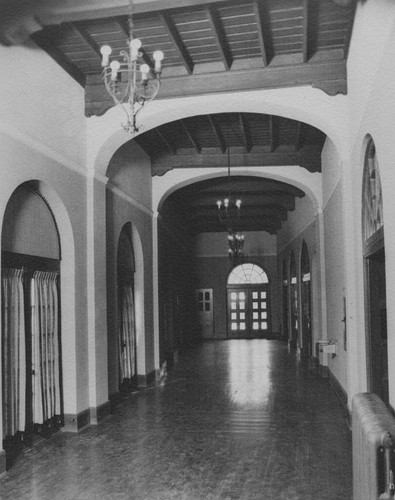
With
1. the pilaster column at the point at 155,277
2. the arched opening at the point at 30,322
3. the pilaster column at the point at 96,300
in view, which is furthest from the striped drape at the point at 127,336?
the arched opening at the point at 30,322

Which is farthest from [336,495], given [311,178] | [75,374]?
[311,178]

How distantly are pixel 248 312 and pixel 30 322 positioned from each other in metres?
16.8

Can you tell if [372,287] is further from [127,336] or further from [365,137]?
[127,336]

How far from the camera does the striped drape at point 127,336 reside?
33.0ft

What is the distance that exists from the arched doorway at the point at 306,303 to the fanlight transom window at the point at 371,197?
26.5ft

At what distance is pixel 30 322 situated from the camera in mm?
6742

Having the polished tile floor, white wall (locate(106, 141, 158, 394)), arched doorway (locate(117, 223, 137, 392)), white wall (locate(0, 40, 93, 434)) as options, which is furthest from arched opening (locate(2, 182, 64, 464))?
arched doorway (locate(117, 223, 137, 392))

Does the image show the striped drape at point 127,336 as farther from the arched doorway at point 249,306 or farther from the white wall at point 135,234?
the arched doorway at point 249,306

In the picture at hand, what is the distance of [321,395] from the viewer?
32.5 ft

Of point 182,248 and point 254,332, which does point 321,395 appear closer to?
point 182,248

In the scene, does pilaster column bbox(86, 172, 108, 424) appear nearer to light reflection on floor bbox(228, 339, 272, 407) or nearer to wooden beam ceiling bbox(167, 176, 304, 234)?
light reflection on floor bbox(228, 339, 272, 407)

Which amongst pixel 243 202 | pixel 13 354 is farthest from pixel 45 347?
pixel 243 202

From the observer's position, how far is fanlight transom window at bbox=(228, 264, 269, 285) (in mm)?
23109

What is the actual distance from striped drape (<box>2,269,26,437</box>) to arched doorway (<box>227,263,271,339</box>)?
16875 mm
